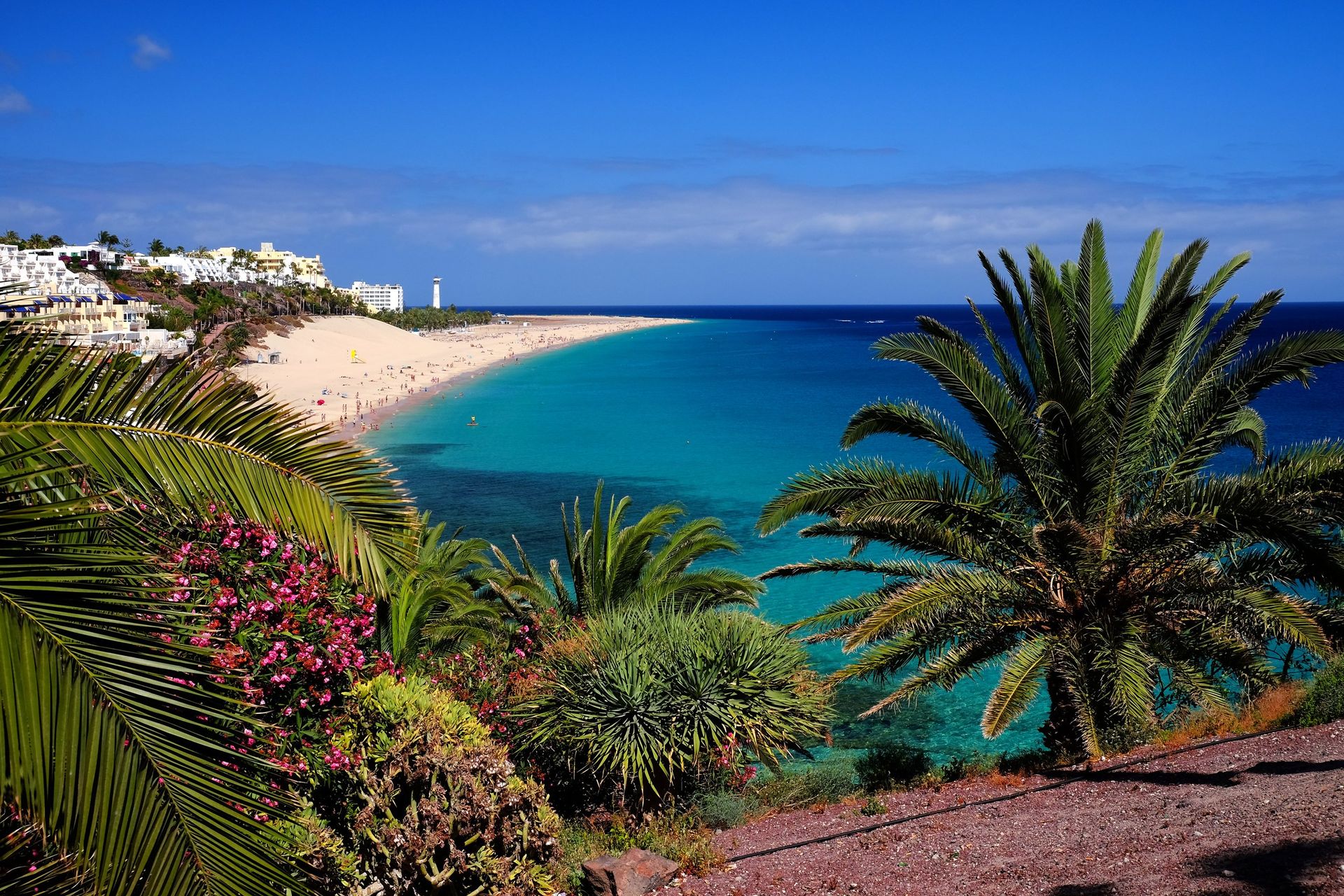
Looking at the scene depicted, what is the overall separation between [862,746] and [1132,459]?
727 cm

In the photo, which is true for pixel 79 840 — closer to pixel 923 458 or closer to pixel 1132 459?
pixel 1132 459

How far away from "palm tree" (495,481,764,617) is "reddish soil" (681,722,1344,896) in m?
5.10

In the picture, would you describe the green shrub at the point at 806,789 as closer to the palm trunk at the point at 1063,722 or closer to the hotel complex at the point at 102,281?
the palm trunk at the point at 1063,722

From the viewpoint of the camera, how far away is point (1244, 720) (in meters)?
8.80

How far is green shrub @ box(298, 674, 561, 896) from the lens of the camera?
19.3 feet

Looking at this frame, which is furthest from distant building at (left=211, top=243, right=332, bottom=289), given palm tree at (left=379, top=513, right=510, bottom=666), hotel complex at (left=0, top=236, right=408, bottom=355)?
palm tree at (left=379, top=513, right=510, bottom=666)

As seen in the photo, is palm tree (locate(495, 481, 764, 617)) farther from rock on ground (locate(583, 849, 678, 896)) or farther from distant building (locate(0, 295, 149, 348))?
distant building (locate(0, 295, 149, 348))

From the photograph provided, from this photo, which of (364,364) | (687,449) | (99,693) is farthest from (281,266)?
(99,693)

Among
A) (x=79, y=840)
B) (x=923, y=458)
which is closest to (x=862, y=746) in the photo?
(x=79, y=840)

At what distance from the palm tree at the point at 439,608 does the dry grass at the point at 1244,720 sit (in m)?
7.23

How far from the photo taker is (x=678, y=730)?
850 cm

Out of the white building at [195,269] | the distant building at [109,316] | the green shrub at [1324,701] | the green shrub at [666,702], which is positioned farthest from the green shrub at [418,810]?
the white building at [195,269]

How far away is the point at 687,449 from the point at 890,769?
3904cm

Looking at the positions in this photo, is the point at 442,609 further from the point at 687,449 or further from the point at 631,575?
the point at 687,449
